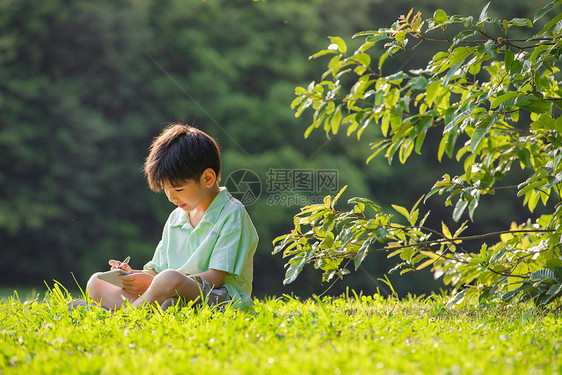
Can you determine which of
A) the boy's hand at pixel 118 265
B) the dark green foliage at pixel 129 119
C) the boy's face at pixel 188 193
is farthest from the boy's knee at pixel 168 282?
the dark green foliage at pixel 129 119

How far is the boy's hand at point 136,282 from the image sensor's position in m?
1.96

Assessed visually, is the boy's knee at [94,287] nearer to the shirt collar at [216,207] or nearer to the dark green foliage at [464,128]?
the shirt collar at [216,207]

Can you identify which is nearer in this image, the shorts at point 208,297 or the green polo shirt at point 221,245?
the shorts at point 208,297

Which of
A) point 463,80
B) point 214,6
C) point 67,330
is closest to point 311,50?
point 214,6

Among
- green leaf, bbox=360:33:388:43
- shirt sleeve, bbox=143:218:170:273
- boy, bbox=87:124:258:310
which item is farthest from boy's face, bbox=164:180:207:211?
green leaf, bbox=360:33:388:43

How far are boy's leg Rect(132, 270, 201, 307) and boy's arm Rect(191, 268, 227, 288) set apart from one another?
8 cm

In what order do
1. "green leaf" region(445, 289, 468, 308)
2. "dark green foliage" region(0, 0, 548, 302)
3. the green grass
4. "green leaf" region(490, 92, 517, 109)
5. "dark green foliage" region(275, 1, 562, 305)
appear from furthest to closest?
"dark green foliage" region(0, 0, 548, 302), "green leaf" region(445, 289, 468, 308), "dark green foliage" region(275, 1, 562, 305), "green leaf" region(490, 92, 517, 109), the green grass

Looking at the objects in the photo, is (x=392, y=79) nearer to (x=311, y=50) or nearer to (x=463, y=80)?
(x=463, y=80)

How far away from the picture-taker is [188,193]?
2.08 metres

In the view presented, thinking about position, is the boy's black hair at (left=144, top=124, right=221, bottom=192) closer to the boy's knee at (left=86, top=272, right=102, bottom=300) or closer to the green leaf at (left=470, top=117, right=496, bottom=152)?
the boy's knee at (left=86, top=272, right=102, bottom=300)

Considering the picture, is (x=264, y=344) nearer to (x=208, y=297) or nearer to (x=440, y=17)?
(x=208, y=297)

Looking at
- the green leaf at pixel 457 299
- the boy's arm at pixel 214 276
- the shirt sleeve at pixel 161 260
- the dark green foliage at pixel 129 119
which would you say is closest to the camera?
the boy's arm at pixel 214 276

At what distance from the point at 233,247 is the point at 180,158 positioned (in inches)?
15.4

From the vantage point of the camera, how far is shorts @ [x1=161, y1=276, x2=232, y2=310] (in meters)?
1.81
